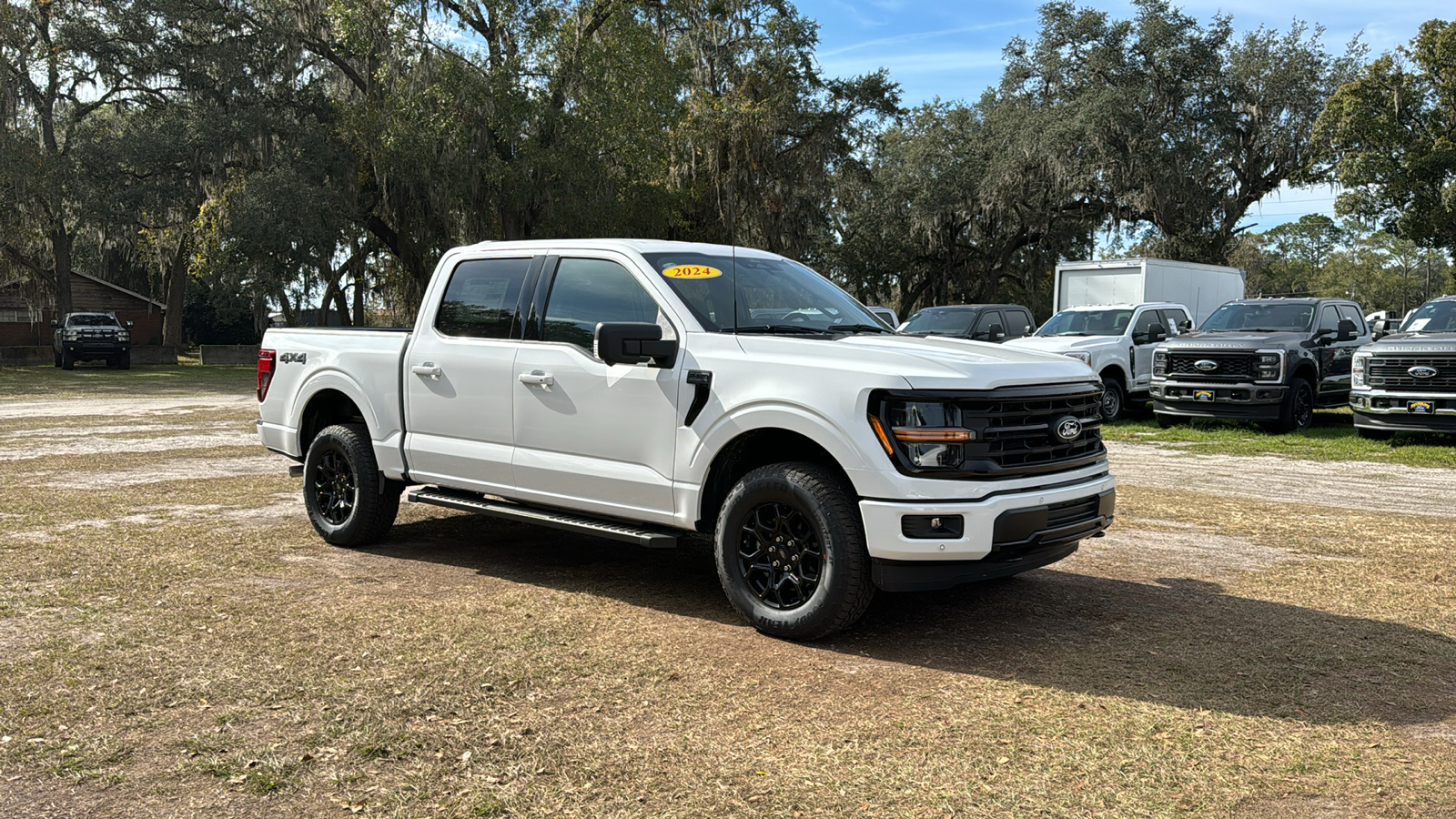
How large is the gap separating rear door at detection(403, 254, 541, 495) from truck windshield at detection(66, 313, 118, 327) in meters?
35.5

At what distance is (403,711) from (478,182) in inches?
1062

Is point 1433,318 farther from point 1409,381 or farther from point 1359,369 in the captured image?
point 1409,381

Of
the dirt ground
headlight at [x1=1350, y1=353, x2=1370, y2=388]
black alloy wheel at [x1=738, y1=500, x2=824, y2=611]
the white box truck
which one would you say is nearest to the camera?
the dirt ground

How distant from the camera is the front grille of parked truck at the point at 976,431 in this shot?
5.23m

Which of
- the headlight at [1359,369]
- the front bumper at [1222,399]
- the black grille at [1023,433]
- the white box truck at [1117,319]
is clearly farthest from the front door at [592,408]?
the front bumper at [1222,399]

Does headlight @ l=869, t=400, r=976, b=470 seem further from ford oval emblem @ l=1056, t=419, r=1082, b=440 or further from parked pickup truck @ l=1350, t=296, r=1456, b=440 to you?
parked pickup truck @ l=1350, t=296, r=1456, b=440

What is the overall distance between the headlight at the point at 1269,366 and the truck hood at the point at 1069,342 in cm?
248

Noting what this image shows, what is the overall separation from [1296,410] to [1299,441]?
1503 mm

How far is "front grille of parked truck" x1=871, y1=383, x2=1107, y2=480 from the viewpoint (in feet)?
17.1

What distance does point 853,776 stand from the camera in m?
3.94

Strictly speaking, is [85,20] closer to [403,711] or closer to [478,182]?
[478,182]

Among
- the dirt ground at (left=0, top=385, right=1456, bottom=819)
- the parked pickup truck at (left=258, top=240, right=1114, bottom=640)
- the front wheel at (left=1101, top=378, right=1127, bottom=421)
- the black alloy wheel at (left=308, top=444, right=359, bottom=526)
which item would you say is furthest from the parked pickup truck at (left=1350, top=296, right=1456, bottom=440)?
the black alloy wheel at (left=308, top=444, right=359, bottom=526)

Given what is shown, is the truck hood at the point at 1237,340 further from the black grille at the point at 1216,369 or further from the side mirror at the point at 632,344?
the side mirror at the point at 632,344

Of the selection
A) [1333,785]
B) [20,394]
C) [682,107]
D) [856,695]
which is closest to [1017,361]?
[856,695]
